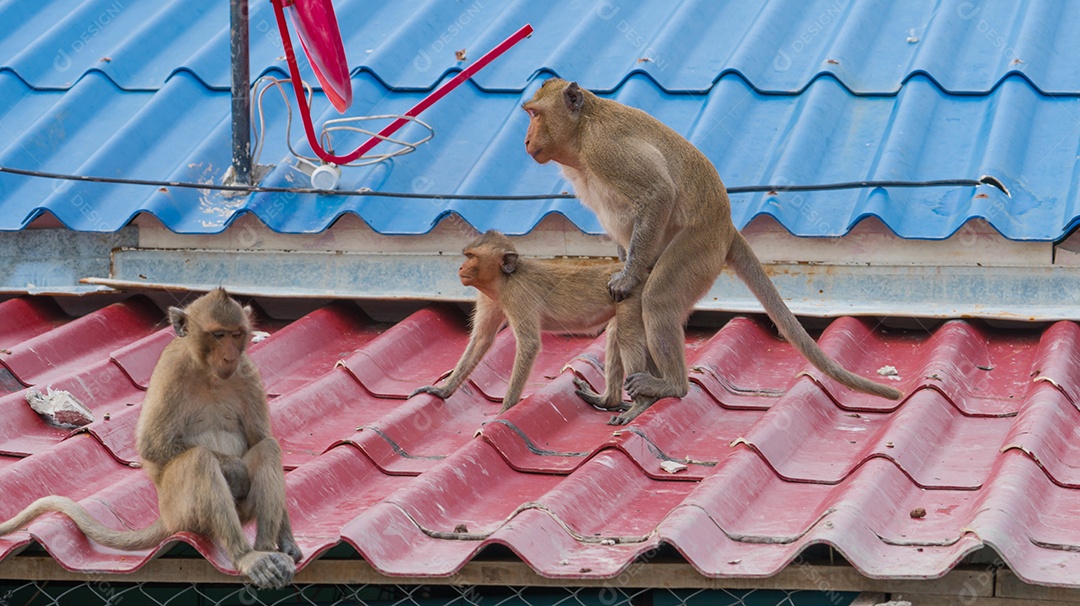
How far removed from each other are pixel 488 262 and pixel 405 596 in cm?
133

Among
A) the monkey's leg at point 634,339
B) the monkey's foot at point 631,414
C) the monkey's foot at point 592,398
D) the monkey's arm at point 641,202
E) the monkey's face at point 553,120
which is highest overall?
the monkey's face at point 553,120

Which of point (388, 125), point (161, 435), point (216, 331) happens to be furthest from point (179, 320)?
point (388, 125)

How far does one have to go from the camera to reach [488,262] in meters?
5.03

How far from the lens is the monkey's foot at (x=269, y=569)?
3293 mm

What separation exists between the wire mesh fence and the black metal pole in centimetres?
201

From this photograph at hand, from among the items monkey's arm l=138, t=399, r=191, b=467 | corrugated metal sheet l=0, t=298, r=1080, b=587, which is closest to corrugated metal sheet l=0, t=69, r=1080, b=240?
corrugated metal sheet l=0, t=298, r=1080, b=587

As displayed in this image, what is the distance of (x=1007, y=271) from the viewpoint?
517 centimetres

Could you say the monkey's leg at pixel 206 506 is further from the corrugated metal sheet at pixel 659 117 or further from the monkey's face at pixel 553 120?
the corrugated metal sheet at pixel 659 117

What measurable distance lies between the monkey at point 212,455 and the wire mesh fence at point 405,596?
0.27 metres

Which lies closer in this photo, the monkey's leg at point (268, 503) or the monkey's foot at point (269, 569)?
the monkey's foot at point (269, 569)

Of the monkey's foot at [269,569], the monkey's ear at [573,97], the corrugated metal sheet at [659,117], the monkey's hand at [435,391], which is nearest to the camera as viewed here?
the monkey's foot at [269,569]

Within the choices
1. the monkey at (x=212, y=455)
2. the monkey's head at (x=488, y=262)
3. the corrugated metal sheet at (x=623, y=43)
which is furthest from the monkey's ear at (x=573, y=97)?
the monkey at (x=212, y=455)

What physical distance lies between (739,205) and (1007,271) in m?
1.09

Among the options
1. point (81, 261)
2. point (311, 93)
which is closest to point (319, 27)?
point (311, 93)
